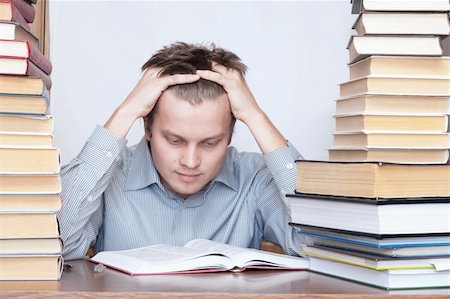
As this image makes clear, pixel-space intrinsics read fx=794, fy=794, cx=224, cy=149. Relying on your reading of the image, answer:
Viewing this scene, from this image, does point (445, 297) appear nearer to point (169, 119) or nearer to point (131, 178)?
point (169, 119)

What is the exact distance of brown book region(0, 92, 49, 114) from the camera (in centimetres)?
132

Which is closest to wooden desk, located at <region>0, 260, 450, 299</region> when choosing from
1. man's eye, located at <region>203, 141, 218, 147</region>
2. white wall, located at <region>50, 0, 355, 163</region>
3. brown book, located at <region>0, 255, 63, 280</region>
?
brown book, located at <region>0, 255, 63, 280</region>

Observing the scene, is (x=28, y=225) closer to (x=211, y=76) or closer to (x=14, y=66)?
(x=14, y=66)

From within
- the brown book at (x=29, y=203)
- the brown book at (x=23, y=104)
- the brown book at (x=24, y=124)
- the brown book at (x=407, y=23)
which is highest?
the brown book at (x=407, y=23)

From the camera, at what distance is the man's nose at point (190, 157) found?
175 cm

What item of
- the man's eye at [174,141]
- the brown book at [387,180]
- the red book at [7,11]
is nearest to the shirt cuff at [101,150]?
the man's eye at [174,141]

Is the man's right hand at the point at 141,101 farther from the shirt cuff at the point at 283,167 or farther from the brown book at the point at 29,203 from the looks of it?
the brown book at the point at 29,203

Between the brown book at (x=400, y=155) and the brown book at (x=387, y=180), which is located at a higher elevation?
the brown book at (x=400, y=155)

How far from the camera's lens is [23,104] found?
132 cm

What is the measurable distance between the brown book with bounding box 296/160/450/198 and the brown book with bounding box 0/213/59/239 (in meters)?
0.48

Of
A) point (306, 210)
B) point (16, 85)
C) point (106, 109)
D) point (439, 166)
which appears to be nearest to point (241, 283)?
point (306, 210)

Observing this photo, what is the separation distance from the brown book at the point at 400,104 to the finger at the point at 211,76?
0.42 m

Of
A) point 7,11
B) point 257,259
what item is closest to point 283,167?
point 257,259

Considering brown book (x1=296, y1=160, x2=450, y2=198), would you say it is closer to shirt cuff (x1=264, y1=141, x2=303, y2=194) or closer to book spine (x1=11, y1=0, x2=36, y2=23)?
shirt cuff (x1=264, y1=141, x2=303, y2=194)
